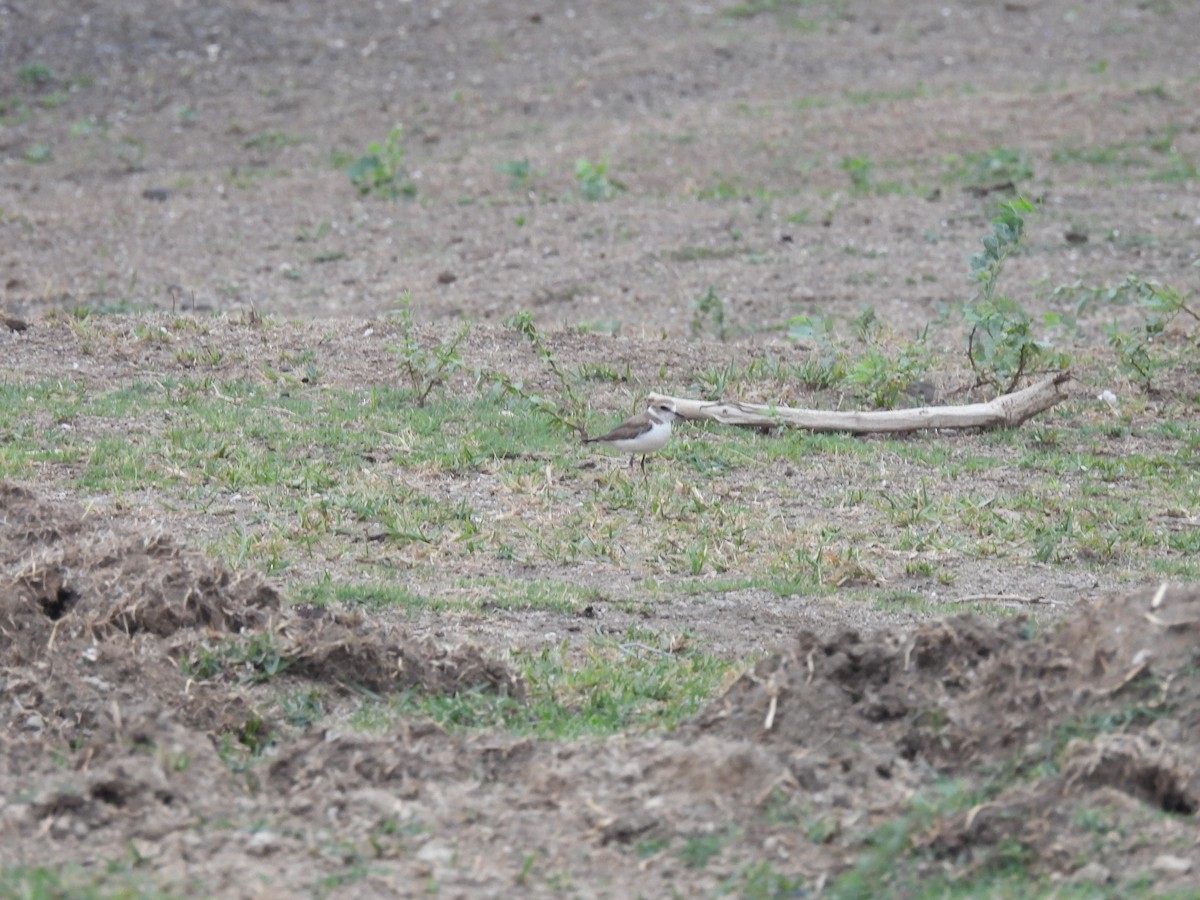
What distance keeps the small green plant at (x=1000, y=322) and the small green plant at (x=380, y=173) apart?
7290mm

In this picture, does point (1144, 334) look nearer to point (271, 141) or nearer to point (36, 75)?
point (271, 141)

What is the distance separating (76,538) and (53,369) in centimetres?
386

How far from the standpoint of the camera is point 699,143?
16.7 m

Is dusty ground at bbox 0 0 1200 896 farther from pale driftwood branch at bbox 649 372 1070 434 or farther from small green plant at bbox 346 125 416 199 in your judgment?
pale driftwood branch at bbox 649 372 1070 434

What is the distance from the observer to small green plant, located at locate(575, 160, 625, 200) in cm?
1509

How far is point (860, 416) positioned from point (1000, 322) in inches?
39.6

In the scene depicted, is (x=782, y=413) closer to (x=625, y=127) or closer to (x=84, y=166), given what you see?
(x=625, y=127)

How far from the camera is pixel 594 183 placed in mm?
15125

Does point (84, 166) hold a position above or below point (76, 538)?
below

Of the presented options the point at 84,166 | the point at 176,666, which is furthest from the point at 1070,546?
the point at 84,166

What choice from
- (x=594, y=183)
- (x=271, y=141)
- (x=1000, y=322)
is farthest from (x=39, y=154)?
(x=1000, y=322)

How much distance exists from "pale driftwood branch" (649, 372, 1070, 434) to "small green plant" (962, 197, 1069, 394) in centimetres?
35

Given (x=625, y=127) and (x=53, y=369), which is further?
(x=625, y=127)

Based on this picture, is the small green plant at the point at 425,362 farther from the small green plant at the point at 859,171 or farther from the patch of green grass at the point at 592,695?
the small green plant at the point at 859,171
